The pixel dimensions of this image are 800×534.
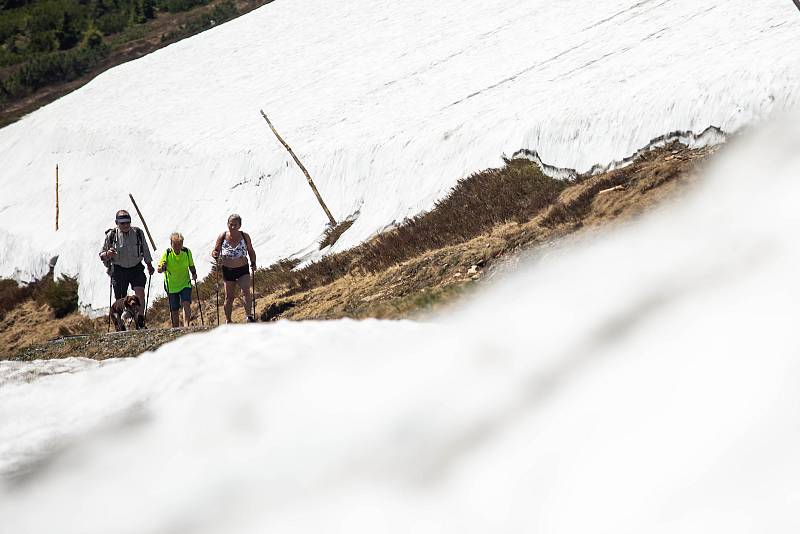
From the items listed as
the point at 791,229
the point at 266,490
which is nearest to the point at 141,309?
the point at 266,490

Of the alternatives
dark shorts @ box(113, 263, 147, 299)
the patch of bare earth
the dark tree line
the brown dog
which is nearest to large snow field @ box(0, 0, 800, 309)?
the patch of bare earth

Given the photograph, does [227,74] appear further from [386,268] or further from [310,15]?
[386,268]

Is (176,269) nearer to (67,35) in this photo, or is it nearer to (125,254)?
(125,254)

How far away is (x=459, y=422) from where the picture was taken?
6.04 meters

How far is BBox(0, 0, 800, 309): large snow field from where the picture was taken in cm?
1413

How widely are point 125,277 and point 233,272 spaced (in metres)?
2.54

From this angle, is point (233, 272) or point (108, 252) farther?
point (108, 252)

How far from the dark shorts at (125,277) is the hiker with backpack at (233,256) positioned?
7.66 ft

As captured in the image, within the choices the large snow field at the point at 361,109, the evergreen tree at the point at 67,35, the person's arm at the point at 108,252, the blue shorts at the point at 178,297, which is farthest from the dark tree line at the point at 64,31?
the blue shorts at the point at 178,297

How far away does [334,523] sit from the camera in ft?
17.3

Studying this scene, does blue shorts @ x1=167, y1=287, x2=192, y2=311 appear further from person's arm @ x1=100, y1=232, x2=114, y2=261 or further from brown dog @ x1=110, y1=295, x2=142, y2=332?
person's arm @ x1=100, y1=232, x2=114, y2=261

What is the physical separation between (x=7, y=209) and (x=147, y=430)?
99.4ft

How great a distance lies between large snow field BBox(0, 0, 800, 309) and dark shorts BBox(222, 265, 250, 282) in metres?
5.61

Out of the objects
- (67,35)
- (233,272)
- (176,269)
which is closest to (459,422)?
(233,272)
